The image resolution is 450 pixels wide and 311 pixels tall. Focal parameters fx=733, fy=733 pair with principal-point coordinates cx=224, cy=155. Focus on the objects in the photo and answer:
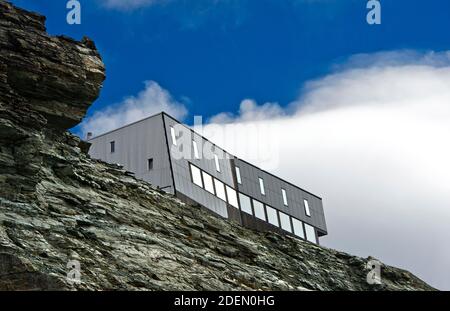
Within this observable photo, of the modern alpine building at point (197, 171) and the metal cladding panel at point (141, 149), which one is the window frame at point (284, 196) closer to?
the modern alpine building at point (197, 171)

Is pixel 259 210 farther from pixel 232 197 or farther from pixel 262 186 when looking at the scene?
pixel 232 197

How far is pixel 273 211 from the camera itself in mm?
80312

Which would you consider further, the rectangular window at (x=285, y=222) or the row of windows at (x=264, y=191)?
the rectangular window at (x=285, y=222)

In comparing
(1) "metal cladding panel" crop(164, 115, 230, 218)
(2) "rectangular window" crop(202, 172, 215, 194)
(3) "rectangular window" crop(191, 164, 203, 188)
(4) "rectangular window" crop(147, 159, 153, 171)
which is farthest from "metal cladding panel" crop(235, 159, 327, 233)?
(4) "rectangular window" crop(147, 159, 153, 171)

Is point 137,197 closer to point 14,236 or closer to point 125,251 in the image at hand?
point 125,251

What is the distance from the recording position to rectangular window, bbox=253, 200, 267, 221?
3041 inches

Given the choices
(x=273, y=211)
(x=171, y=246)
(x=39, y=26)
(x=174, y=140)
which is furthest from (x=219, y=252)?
(x=273, y=211)

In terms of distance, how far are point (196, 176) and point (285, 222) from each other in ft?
59.7

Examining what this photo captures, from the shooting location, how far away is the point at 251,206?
76.7m

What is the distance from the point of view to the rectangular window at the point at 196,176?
2606 inches

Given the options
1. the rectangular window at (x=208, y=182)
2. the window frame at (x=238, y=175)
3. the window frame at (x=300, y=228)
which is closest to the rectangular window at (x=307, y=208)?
the window frame at (x=300, y=228)

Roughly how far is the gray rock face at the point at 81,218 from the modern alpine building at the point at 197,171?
16788 millimetres

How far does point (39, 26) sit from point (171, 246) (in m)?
14.3

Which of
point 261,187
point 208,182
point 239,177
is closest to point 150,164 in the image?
point 208,182
